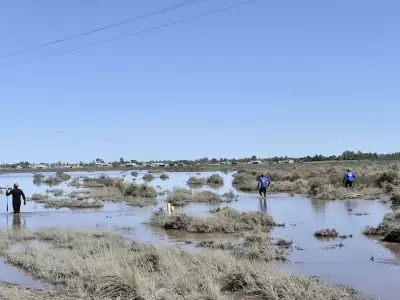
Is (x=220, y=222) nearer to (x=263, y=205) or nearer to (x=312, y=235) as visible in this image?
(x=312, y=235)

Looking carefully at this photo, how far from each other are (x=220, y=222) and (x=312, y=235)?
11.9ft

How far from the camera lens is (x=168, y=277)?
10547 mm

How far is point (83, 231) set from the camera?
1852 centimetres

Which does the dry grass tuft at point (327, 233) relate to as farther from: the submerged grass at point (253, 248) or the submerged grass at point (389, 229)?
the submerged grass at point (253, 248)

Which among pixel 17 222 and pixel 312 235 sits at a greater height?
pixel 17 222

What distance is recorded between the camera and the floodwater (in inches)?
457

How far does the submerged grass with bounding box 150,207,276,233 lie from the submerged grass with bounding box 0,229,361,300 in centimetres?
626

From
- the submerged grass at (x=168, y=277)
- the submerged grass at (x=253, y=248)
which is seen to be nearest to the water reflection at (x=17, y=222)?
the submerged grass at (x=168, y=277)

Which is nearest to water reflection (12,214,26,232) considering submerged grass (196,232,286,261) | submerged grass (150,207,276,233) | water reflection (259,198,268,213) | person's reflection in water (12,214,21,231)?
person's reflection in water (12,214,21,231)

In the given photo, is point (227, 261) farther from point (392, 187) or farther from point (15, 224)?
point (392, 187)

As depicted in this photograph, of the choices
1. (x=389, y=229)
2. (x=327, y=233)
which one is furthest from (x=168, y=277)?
(x=389, y=229)

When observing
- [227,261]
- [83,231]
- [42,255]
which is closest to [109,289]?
[227,261]

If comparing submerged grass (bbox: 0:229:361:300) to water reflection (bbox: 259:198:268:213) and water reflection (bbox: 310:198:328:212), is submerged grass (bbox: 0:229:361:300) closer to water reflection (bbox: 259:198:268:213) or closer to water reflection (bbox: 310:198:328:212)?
water reflection (bbox: 259:198:268:213)

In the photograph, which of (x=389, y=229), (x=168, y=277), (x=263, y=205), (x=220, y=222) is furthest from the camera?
(x=263, y=205)
